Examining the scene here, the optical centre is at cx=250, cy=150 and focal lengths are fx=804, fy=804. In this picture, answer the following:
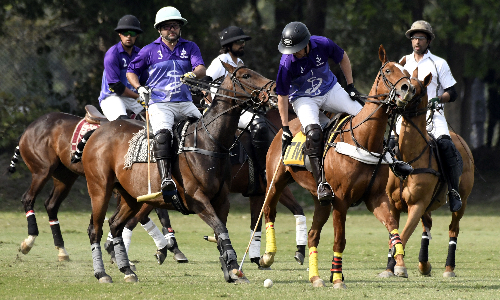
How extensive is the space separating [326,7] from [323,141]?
13.6 meters

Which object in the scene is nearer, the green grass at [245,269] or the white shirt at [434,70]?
the green grass at [245,269]

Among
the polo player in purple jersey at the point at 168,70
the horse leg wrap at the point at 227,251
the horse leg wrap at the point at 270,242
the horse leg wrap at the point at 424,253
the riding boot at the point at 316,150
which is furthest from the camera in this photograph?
the horse leg wrap at the point at 424,253

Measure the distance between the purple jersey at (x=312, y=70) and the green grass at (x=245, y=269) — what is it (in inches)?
79.2

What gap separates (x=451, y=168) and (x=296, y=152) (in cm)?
221

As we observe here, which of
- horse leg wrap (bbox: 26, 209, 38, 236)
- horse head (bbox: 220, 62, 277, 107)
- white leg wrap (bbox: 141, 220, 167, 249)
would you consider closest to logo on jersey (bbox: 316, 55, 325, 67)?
horse head (bbox: 220, 62, 277, 107)

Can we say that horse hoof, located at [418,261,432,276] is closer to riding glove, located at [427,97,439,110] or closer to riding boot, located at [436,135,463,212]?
riding boot, located at [436,135,463,212]

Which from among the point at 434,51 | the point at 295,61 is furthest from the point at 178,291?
the point at 434,51

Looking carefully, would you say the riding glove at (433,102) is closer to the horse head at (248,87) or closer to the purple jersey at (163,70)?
the horse head at (248,87)

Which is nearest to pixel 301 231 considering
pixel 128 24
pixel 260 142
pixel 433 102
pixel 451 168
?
pixel 260 142

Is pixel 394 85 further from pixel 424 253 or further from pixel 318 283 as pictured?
pixel 424 253

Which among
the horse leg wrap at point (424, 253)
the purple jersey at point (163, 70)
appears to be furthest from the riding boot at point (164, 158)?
the horse leg wrap at point (424, 253)

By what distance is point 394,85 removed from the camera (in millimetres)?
7645

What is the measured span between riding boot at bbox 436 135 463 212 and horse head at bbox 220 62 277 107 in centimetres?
247

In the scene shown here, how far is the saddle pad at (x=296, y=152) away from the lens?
27.6ft
